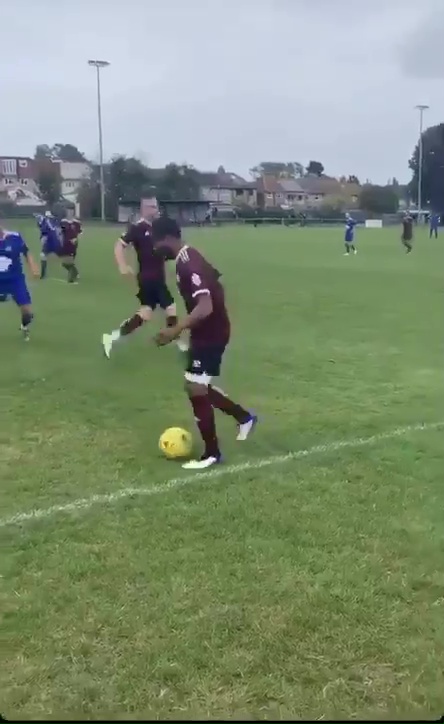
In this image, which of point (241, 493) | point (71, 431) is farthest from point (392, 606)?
point (71, 431)

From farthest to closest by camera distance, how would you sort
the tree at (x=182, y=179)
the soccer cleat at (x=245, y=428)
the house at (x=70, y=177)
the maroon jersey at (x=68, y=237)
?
1. the house at (x=70, y=177)
2. the tree at (x=182, y=179)
3. the maroon jersey at (x=68, y=237)
4. the soccer cleat at (x=245, y=428)

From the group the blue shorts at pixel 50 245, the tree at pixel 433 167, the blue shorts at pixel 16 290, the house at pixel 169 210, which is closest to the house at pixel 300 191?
the tree at pixel 433 167

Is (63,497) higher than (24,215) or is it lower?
lower

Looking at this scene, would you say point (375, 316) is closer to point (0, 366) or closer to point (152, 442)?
point (0, 366)

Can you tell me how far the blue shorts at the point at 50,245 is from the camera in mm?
23094

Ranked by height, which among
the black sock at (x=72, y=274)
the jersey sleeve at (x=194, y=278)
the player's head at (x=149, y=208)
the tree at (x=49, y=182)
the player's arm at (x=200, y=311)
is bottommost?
the black sock at (x=72, y=274)

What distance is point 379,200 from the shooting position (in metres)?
96.2

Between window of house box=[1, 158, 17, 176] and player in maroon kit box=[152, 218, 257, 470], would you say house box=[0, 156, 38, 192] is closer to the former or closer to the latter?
window of house box=[1, 158, 17, 176]

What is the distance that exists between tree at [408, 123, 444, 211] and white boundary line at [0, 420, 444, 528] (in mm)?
83367

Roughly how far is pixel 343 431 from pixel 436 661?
3887mm

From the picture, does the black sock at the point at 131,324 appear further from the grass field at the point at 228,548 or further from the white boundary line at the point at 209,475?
the white boundary line at the point at 209,475

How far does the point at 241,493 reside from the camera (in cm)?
585

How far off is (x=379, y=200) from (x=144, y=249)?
291ft

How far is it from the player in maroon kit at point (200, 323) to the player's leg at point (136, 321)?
4786mm
